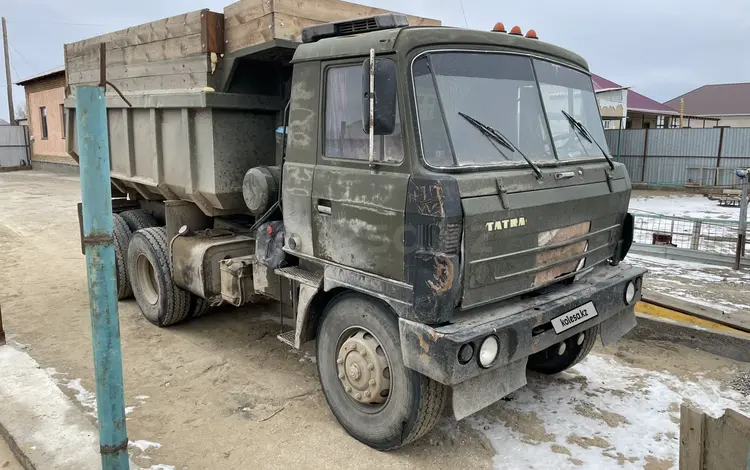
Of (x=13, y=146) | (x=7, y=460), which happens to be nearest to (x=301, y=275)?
(x=7, y=460)

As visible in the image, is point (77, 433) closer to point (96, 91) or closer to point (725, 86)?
point (96, 91)

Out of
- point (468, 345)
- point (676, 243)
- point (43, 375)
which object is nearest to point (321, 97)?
point (468, 345)

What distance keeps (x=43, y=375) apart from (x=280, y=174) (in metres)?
2.48

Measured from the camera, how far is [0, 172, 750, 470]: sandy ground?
379 centimetres

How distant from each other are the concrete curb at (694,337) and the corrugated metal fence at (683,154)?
1558 centimetres

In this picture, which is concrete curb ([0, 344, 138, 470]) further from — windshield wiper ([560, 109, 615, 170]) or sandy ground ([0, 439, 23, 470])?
windshield wiper ([560, 109, 615, 170])

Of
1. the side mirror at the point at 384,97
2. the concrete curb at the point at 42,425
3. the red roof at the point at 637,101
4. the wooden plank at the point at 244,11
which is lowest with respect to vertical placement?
the concrete curb at the point at 42,425

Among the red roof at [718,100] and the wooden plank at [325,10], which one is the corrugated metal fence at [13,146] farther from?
the red roof at [718,100]

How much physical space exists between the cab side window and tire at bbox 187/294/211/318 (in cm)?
297

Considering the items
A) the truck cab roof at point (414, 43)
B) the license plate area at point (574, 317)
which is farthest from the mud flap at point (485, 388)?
→ the truck cab roof at point (414, 43)

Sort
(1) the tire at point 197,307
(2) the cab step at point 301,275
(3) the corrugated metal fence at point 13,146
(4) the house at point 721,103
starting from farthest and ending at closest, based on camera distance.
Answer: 1. (4) the house at point 721,103
2. (3) the corrugated metal fence at point 13,146
3. (1) the tire at point 197,307
4. (2) the cab step at point 301,275

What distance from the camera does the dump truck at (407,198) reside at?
3.33m

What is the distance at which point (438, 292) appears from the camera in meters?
3.24

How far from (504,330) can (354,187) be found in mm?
1288
